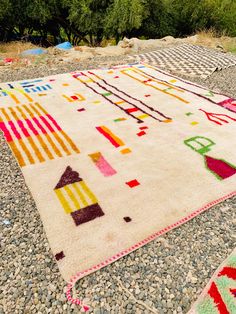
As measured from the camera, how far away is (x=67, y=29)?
2109 cm

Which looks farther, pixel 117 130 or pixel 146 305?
pixel 117 130

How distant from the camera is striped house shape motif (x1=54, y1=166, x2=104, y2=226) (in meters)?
3.89

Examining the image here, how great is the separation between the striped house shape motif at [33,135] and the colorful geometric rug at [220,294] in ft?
9.70

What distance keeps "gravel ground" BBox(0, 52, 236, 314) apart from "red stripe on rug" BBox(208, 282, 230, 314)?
10 cm

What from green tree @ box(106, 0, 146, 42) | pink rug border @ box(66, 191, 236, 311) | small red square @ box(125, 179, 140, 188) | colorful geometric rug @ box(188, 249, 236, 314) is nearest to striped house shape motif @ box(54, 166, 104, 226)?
small red square @ box(125, 179, 140, 188)

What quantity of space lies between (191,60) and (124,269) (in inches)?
351

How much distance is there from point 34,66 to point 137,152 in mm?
6246

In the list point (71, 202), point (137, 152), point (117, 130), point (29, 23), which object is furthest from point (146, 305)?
point (29, 23)

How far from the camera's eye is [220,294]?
2988 mm

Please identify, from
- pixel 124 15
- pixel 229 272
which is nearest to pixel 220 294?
pixel 229 272

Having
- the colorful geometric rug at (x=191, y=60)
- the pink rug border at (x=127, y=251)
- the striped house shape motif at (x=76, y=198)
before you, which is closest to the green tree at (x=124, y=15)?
the colorful geometric rug at (x=191, y=60)

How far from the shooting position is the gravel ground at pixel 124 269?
291 centimetres

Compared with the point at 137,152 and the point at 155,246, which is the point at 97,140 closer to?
the point at 137,152

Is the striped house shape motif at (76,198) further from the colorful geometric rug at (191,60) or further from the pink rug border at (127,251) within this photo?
the colorful geometric rug at (191,60)
